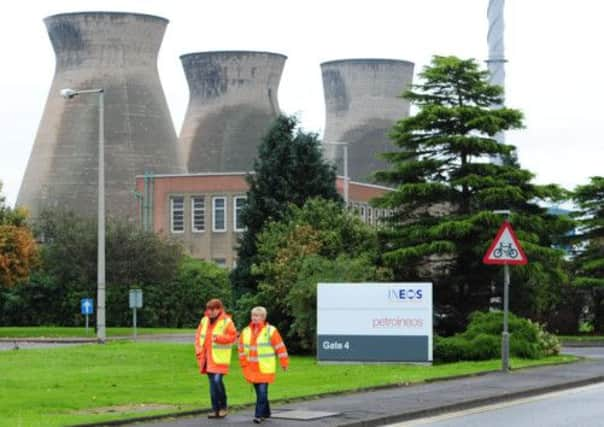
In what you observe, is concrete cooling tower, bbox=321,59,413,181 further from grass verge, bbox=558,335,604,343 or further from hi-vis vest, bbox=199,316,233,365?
hi-vis vest, bbox=199,316,233,365

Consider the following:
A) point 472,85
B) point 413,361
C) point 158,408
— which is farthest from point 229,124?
point 158,408

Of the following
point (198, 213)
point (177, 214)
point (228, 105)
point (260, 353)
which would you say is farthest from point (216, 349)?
point (228, 105)

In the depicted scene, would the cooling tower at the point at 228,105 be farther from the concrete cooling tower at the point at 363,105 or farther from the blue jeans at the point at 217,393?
the blue jeans at the point at 217,393

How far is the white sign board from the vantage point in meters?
31.2

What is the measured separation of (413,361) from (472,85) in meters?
11.4

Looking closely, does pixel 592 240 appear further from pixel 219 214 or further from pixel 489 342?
pixel 219 214

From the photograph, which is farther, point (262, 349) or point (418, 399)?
point (418, 399)

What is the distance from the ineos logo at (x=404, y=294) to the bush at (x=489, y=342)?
2.81 m

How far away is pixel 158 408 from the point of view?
1992cm

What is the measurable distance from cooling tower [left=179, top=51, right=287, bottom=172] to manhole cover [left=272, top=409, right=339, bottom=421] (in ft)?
319

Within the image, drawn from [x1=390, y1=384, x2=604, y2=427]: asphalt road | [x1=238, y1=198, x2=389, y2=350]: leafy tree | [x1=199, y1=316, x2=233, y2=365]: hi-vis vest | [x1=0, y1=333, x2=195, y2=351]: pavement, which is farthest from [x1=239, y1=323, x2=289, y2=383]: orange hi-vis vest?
[x1=0, y1=333, x2=195, y2=351]: pavement

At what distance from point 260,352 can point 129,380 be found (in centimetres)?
907

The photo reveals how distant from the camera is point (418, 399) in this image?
21.7 m

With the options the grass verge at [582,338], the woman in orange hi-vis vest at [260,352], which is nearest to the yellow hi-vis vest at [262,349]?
the woman in orange hi-vis vest at [260,352]
